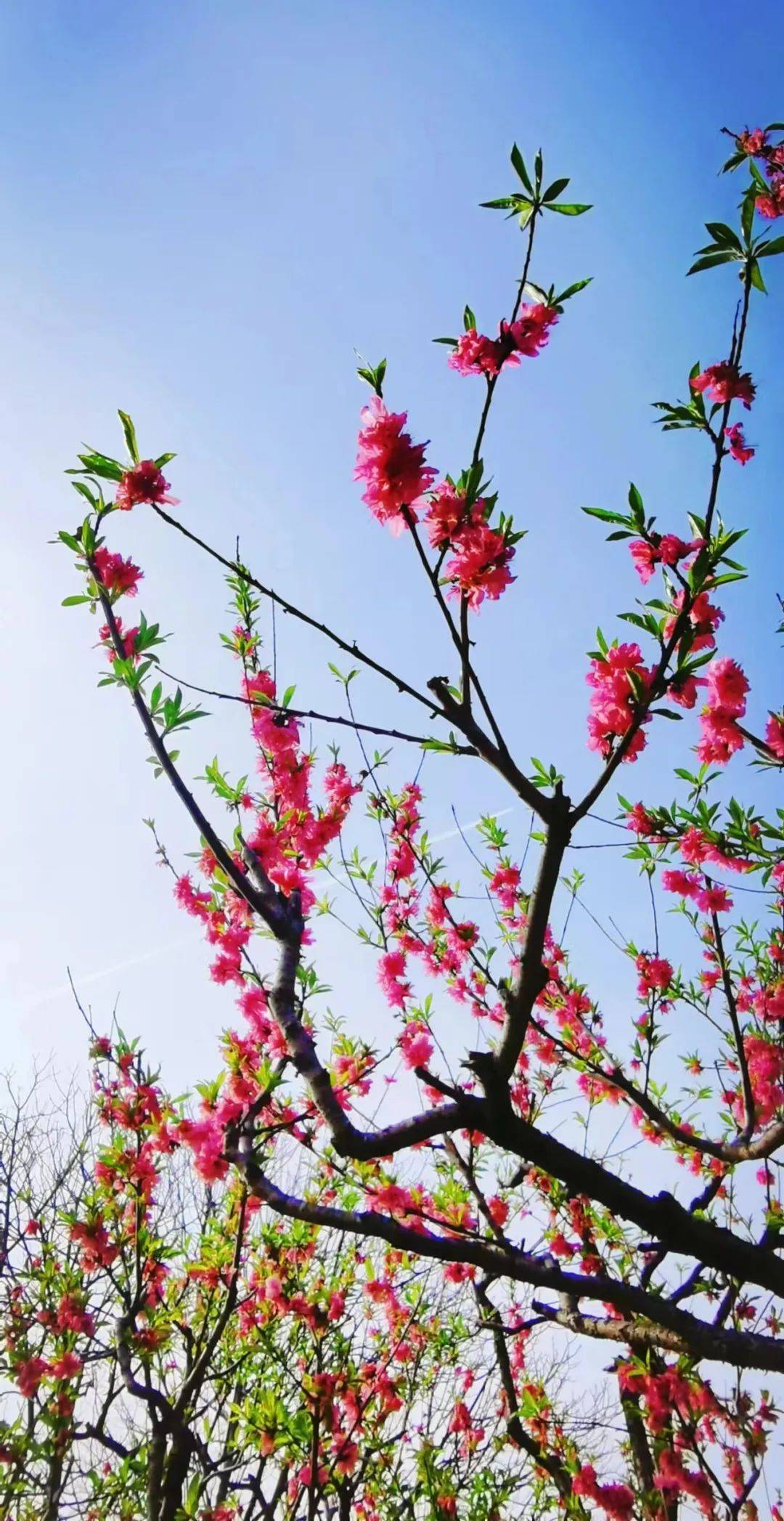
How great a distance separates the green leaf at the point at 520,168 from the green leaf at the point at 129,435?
1548mm

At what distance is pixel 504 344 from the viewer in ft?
7.38

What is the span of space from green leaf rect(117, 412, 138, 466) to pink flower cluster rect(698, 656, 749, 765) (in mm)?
2549

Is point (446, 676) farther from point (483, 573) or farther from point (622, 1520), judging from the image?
point (622, 1520)

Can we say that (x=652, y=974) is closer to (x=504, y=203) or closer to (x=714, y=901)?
(x=714, y=901)

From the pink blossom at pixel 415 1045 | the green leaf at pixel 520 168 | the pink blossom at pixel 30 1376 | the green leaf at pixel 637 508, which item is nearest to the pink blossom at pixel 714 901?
the pink blossom at pixel 415 1045

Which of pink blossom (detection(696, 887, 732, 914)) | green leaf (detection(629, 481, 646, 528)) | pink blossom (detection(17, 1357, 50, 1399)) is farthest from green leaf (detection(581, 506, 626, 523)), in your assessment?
pink blossom (detection(17, 1357, 50, 1399))

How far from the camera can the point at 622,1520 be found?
4.96 metres

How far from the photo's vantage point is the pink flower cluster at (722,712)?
3488mm

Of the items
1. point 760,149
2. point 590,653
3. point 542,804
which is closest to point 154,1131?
point 542,804

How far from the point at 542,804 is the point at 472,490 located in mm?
932

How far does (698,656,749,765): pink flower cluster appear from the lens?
3488 millimetres

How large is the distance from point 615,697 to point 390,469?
0.96m

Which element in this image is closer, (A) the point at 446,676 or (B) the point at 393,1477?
(A) the point at 446,676

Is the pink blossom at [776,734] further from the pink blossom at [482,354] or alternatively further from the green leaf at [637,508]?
the pink blossom at [482,354]
